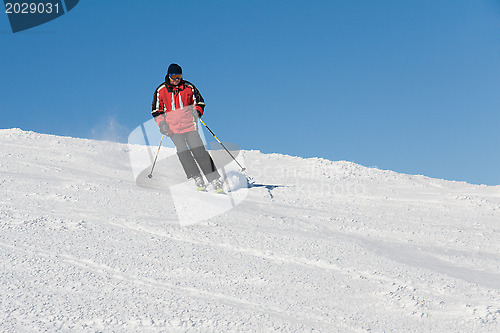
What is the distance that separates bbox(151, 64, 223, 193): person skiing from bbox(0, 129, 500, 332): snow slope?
38.2 inches

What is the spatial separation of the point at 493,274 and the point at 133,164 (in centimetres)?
874

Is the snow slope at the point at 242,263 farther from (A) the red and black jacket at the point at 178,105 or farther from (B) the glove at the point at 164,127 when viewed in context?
(A) the red and black jacket at the point at 178,105

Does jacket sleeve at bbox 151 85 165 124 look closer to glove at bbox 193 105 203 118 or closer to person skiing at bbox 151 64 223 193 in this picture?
person skiing at bbox 151 64 223 193

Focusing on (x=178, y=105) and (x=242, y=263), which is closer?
(x=242, y=263)

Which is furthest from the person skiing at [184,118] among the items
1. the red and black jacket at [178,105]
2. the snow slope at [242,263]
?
the snow slope at [242,263]

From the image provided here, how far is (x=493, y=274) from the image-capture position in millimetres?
4508

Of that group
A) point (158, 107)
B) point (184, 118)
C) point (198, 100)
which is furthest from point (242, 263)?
point (158, 107)

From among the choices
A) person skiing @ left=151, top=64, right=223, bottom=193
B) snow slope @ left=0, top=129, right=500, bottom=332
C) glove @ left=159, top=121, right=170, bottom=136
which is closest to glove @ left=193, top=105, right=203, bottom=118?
person skiing @ left=151, top=64, right=223, bottom=193

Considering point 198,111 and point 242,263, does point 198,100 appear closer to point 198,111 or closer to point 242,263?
point 198,111

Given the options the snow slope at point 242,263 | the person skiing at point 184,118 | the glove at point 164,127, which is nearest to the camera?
the snow slope at point 242,263

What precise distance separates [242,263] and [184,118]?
439cm

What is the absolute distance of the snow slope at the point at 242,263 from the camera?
332 centimetres

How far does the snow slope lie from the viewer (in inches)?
131

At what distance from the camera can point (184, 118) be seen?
27.1 feet
